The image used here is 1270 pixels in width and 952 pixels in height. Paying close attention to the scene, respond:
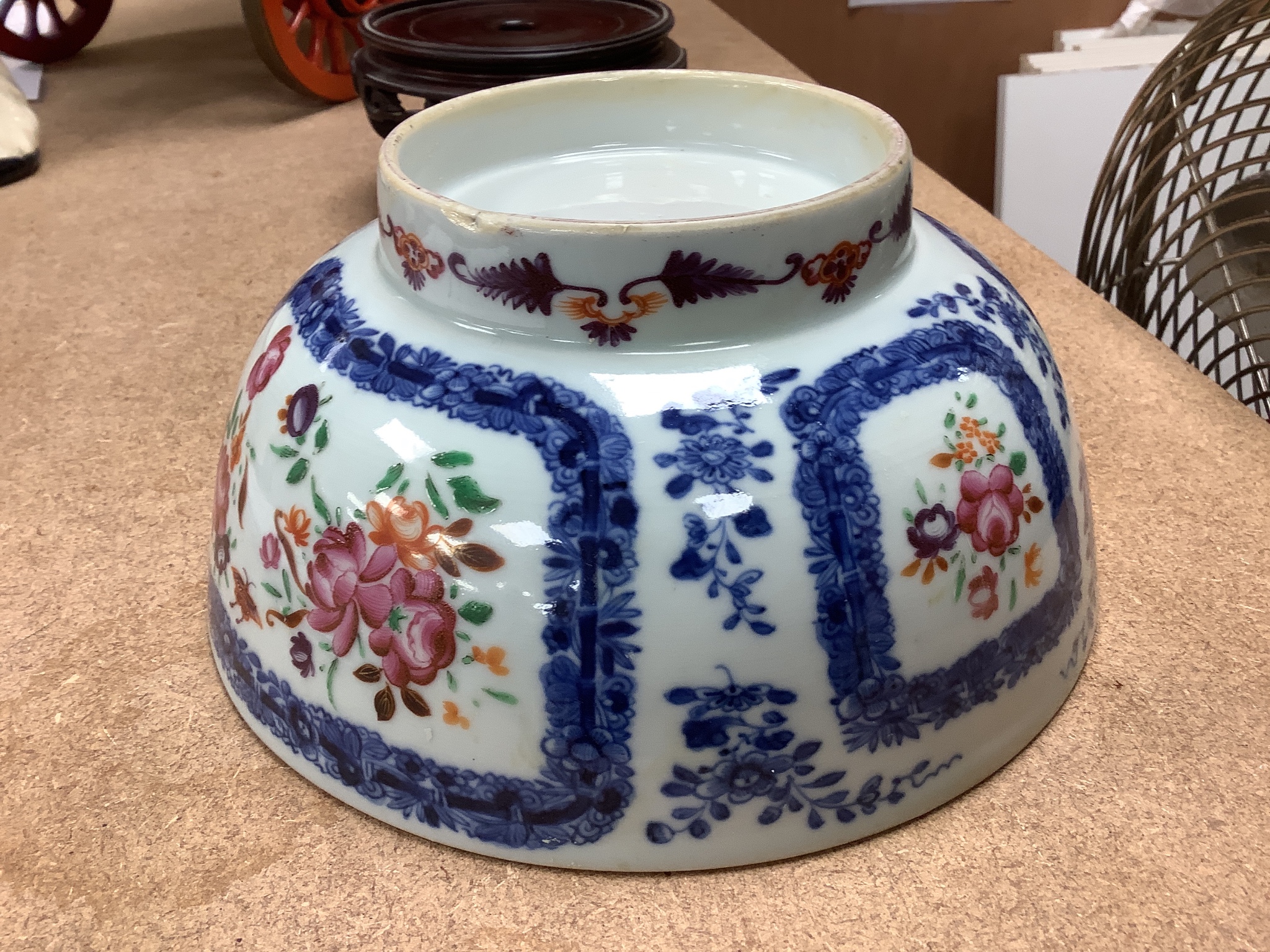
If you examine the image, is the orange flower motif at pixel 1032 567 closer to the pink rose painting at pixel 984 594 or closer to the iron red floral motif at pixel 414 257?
the pink rose painting at pixel 984 594

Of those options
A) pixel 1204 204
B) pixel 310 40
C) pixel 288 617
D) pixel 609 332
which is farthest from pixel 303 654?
pixel 310 40

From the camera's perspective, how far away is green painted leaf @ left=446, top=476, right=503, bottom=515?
526 mm

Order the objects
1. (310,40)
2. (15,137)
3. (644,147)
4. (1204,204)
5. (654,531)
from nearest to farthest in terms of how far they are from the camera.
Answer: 1. (654,531)
2. (644,147)
3. (1204,204)
4. (15,137)
5. (310,40)

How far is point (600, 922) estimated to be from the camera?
57 cm

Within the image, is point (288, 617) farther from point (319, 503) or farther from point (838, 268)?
point (838, 268)

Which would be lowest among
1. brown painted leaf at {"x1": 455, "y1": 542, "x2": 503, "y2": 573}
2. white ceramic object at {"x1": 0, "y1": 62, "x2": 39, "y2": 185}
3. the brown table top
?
the brown table top

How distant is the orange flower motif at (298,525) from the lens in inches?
22.5

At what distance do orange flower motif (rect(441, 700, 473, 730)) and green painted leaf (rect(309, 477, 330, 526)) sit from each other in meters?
0.11

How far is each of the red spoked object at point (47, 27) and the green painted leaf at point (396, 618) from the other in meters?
1.99

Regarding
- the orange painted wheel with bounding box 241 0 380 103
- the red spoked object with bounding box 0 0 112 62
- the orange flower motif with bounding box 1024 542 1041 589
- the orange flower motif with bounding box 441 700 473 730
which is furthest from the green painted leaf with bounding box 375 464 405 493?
the red spoked object with bounding box 0 0 112 62

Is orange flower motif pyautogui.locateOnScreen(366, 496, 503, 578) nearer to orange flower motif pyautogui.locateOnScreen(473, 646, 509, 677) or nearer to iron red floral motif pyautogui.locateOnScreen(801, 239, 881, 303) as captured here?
orange flower motif pyautogui.locateOnScreen(473, 646, 509, 677)

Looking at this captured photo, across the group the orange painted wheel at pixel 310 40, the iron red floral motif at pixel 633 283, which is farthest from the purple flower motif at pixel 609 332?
the orange painted wheel at pixel 310 40

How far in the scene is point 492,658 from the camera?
0.53 meters

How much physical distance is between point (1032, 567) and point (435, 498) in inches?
12.0
